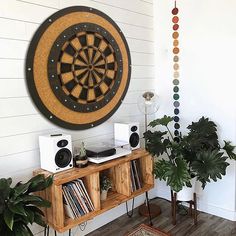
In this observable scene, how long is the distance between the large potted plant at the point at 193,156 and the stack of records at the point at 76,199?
Result: 683mm

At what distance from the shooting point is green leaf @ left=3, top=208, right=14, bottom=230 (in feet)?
4.17

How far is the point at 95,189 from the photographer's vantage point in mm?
1973

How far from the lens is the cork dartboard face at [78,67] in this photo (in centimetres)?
195

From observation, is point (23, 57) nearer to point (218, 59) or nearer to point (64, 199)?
point (64, 199)

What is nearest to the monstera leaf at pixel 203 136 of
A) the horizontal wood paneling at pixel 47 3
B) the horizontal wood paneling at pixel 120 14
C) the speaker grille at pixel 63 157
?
the speaker grille at pixel 63 157

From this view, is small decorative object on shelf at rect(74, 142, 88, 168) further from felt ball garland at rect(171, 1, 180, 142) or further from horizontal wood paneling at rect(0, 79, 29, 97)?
felt ball garland at rect(171, 1, 180, 142)

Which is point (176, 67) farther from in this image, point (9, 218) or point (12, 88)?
point (9, 218)

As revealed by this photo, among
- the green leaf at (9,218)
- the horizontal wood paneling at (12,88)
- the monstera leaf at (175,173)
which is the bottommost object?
the monstera leaf at (175,173)

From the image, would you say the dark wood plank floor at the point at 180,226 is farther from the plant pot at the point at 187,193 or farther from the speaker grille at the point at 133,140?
the speaker grille at the point at 133,140

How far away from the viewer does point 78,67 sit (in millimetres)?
2176

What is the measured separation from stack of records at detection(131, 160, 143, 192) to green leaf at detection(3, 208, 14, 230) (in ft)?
3.96

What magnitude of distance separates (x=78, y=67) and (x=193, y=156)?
129 centimetres

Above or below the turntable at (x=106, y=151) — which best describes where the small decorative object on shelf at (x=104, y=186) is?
below

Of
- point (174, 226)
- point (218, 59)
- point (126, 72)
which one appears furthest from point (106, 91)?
point (174, 226)
